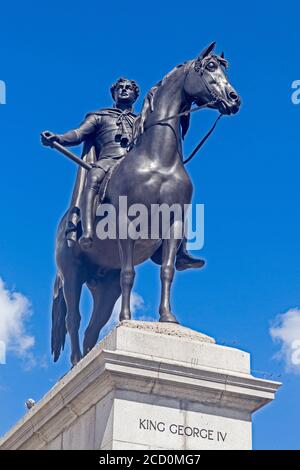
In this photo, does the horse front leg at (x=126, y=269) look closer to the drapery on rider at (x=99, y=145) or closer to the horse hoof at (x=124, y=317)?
the horse hoof at (x=124, y=317)

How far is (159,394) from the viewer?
53.9 feet

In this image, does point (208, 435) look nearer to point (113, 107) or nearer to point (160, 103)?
point (160, 103)

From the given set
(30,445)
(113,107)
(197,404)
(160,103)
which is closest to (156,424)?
(197,404)

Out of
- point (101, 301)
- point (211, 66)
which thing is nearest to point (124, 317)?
point (101, 301)

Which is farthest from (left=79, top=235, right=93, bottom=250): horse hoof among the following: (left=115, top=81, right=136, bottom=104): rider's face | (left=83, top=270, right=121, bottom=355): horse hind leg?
(left=115, top=81, right=136, bottom=104): rider's face

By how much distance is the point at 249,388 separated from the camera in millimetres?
16781

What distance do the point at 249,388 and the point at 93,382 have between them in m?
2.11

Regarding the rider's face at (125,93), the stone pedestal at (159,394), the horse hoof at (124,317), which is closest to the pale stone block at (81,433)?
the stone pedestal at (159,394)

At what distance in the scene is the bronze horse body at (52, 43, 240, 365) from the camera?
1814 centimetres

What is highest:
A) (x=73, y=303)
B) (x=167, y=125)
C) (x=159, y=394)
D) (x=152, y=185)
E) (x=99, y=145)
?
(x=99, y=145)

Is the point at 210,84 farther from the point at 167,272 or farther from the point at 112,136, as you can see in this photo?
the point at 167,272

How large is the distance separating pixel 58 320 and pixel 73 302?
99 centimetres

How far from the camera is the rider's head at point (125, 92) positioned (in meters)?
21.4
